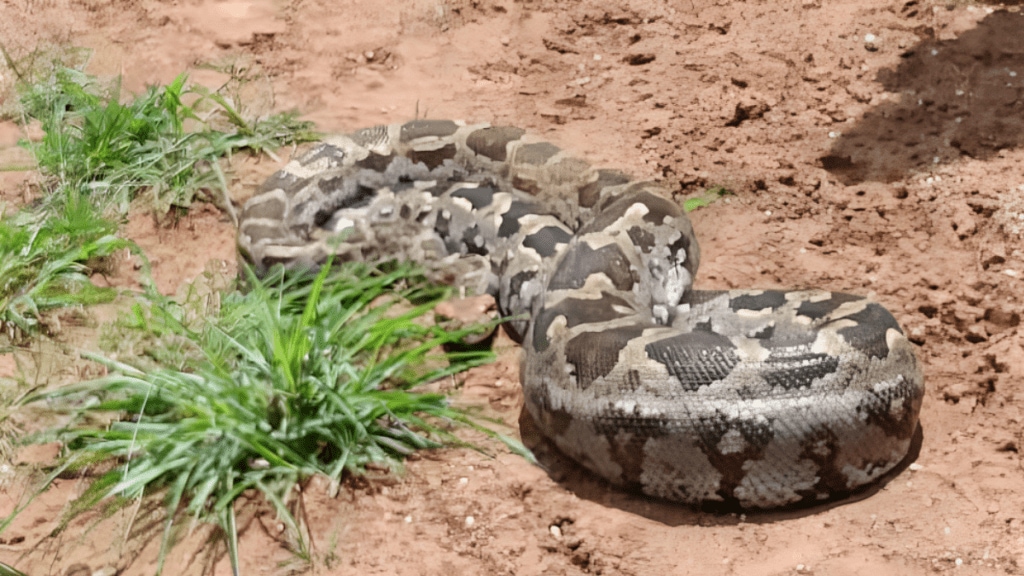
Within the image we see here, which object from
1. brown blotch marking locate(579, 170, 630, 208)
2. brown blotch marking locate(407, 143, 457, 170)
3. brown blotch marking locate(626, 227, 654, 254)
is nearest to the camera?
brown blotch marking locate(626, 227, 654, 254)

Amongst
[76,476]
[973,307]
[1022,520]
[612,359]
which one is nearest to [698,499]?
[612,359]

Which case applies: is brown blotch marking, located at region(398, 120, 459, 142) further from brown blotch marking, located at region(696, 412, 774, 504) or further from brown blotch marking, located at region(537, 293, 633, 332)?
brown blotch marking, located at region(696, 412, 774, 504)

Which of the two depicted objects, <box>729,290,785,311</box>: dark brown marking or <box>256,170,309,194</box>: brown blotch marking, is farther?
<box>256,170,309,194</box>: brown blotch marking

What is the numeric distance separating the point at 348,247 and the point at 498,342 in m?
1.42

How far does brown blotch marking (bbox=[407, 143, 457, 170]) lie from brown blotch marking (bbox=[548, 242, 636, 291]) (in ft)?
6.07

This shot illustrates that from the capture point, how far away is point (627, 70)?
8055 mm

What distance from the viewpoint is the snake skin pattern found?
13.3 ft

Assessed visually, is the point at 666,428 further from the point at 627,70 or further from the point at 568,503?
the point at 627,70

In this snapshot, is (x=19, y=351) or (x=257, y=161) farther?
(x=257, y=161)

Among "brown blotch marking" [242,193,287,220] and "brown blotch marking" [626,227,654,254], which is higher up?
"brown blotch marking" [626,227,654,254]

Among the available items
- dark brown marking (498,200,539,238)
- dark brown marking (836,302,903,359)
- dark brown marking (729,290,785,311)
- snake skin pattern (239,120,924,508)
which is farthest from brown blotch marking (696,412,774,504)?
dark brown marking (498,200,539,238)

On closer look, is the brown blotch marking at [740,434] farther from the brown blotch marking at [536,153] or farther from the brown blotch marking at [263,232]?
the brown blotch marking at [263,232]

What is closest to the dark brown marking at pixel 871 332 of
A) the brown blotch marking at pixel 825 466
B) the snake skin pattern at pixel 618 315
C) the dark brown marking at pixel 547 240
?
the snake skin pattern at pixel 618 315

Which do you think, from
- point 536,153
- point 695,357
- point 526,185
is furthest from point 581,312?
point 536,153
